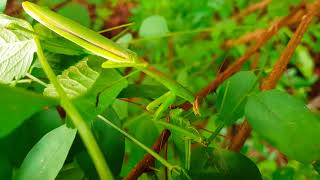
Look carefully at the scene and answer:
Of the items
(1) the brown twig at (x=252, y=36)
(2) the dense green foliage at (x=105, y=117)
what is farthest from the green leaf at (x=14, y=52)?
(1) the brown twig at (x=252, y=36)

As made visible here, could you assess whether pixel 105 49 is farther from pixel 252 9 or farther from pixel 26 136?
pixel 252 9

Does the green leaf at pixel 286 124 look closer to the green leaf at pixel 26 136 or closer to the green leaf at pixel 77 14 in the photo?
the green leaf at pixel 26 136

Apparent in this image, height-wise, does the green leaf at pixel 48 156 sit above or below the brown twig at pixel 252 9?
above

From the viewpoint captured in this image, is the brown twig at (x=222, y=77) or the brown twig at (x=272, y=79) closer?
the brown twig at (x=222, y=77)

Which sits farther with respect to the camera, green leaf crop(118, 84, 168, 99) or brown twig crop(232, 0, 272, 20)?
brown twig crop(232, 0, 272, 20)

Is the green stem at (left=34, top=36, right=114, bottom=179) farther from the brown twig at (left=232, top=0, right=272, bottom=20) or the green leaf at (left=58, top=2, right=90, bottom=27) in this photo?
the brown twig at (left=232, top=0, right=272, bottom=20)

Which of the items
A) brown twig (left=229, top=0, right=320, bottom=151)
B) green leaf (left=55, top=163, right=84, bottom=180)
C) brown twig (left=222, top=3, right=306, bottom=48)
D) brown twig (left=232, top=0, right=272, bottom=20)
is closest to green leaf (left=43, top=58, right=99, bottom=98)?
green leaf (left=55, top=163, right=84, bottom=180)
